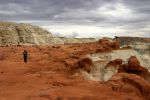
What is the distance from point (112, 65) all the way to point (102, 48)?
5995 mm

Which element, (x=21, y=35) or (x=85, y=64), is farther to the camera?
(x=21, y=35)

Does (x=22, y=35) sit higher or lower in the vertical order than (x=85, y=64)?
higher

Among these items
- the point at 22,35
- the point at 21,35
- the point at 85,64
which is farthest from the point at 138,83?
the point at 22,35

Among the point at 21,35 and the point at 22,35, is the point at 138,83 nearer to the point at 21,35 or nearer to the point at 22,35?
the point at 21,35

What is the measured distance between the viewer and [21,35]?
397 feet

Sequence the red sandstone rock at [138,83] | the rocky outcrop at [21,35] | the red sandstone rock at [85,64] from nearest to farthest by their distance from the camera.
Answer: the red sandstone rock at [138,83]
the red sandstone rock at [85,64]
the rocky outcrop at [21,35]

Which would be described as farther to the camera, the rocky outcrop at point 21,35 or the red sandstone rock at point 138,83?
the rocky outcrop at point 21,35

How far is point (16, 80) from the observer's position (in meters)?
21.2

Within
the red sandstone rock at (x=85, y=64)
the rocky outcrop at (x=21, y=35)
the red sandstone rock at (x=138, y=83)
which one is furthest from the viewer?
the rocky outcrop at (x=21, y=35)

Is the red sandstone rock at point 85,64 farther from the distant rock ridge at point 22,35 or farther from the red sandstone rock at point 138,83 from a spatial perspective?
the distant rock ridge at point 22,35

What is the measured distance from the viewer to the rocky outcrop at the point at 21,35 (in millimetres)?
114812

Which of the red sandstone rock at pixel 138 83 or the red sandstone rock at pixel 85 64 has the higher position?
the red sandstone rock at pixel 138 83

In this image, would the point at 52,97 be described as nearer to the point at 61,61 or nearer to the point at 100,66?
the point at 61,61

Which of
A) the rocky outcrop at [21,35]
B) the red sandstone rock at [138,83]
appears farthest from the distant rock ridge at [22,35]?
the red sandstone rock at [138,83]
